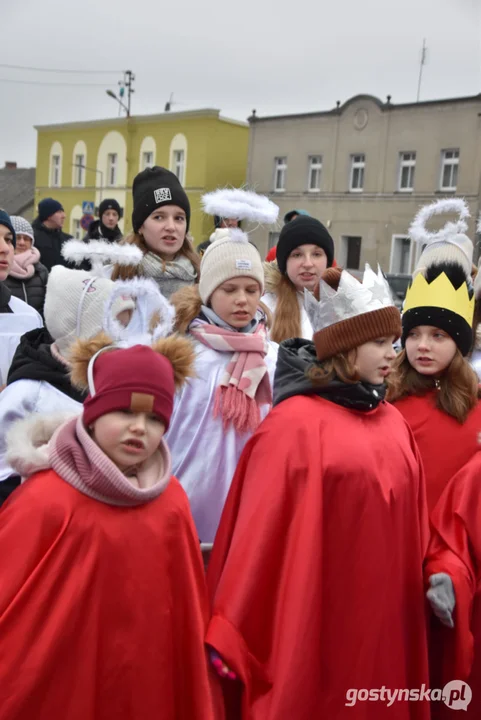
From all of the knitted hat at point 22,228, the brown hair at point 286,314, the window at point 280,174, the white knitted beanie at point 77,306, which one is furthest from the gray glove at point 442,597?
the window at point 280,174

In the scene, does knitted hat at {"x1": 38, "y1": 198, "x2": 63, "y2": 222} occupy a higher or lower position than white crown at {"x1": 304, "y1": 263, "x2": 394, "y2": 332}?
higher

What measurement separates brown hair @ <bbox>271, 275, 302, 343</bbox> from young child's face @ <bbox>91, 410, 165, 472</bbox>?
225 centimetres

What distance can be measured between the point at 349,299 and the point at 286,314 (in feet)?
5.77

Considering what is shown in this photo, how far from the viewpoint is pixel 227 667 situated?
105 inches

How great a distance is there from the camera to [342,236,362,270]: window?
33.8 meters

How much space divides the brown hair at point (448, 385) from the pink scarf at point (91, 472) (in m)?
1.62

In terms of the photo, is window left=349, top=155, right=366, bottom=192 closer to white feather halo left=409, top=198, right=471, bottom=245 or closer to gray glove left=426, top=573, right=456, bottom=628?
white feather halo left=409, top=198, right=471, bottom=245

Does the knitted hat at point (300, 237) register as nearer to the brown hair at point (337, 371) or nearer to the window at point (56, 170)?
the brown hair at point (337, 371)

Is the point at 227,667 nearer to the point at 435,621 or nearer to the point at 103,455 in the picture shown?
the point at 103,455

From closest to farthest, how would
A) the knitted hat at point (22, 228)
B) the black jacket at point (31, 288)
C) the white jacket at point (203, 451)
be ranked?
the white jacket at point (203, 451), the black jacket at point (31, 288), the knitted hat at point (22, 228)

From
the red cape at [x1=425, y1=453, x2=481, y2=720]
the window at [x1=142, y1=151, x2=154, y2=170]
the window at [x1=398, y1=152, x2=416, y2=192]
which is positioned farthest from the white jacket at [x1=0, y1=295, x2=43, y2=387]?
the window at [x1=142, y1=151, x2=154, y2=170]

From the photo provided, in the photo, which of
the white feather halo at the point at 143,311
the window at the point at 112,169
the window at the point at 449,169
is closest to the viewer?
the white feather halo at the point at 143,311

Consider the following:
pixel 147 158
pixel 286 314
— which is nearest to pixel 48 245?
pixel 286 314

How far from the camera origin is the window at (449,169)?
100 ft
